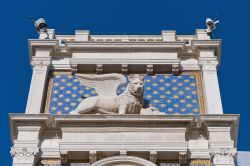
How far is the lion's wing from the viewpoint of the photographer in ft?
62.3

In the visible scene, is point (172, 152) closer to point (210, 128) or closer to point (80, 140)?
point (210, 128)

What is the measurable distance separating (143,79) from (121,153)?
3.10m

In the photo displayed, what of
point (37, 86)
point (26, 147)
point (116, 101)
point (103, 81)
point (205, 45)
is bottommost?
point (26, 147)

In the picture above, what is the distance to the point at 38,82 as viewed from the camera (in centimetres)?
1906

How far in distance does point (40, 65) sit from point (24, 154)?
3.96m

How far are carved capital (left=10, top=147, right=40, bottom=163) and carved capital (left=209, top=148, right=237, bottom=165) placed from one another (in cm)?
432

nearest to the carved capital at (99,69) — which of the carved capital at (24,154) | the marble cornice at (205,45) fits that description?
the marble cornice at (205,45)

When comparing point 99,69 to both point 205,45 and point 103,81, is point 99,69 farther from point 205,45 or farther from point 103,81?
point 205,45

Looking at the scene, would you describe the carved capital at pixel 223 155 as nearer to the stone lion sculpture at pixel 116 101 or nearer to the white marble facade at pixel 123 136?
the white marble facade at pixel 123 136

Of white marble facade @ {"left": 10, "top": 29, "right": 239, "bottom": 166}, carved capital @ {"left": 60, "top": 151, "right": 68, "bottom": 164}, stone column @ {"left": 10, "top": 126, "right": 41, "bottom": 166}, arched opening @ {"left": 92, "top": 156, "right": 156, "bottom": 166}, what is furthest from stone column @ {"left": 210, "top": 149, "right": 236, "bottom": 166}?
stone column @ {"left": 10, "top": 126, "right": 41, "bottom": 166}

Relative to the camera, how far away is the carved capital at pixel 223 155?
1627cm

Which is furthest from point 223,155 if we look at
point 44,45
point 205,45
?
point 44,45

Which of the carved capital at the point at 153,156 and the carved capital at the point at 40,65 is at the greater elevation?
the carved capital at the point at 40,65

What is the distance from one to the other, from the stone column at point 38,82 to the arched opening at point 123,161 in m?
2.64
